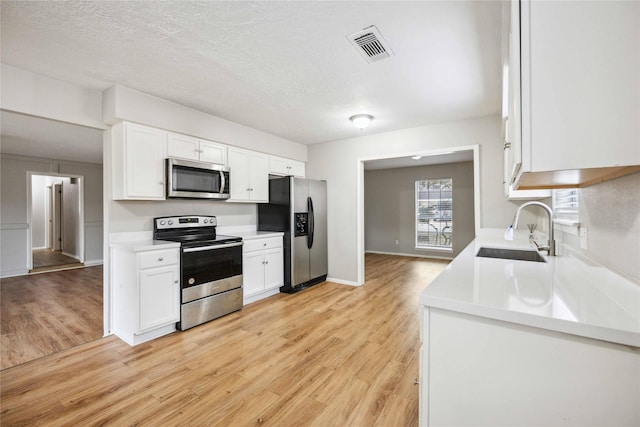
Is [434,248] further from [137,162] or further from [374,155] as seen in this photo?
[137,162]

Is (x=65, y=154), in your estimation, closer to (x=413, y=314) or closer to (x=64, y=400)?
(x=64, y=400)

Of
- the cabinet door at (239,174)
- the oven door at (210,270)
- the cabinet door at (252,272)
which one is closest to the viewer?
the oven door at (210,270)

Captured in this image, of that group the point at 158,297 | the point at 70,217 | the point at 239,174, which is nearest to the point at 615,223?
the point at 158,297

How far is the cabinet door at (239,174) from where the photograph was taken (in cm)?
369

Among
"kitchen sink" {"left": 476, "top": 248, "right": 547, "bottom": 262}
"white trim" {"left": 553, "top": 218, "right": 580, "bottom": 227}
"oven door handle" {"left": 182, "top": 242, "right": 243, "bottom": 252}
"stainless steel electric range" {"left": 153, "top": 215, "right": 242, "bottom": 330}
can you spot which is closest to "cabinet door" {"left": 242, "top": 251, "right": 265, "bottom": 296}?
"stainless steel electric range" {"left": 153, "top": 215, "right": 242, "bottom": 330}

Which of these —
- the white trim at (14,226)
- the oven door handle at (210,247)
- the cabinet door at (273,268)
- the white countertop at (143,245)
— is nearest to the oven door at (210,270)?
the oven door handle at (210,247)

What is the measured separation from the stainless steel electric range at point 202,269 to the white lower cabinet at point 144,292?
92mm

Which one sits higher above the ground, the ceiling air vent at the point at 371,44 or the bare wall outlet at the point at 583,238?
the ceiling air vent at the point at 371,44

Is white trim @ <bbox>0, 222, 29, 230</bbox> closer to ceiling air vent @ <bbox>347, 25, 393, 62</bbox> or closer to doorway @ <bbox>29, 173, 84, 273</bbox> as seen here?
doorway @ <bbox>29, 173, 84, 273</bbox>

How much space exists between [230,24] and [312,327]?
8.75 feet

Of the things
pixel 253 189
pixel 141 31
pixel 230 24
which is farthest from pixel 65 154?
pixel 230 24

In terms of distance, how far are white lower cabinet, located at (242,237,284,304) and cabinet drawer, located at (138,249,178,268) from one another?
0.90m

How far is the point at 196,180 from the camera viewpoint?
3.20 meters

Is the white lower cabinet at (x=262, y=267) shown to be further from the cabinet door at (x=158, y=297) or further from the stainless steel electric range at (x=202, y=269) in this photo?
the cabinet door at (x=158, y=297)
